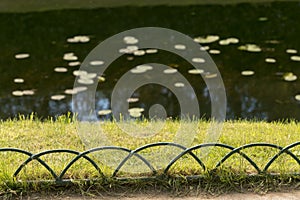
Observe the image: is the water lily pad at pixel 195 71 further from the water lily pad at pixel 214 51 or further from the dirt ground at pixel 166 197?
the dirt ground at pixel 166 197

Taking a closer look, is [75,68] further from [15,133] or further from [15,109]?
[15,133]

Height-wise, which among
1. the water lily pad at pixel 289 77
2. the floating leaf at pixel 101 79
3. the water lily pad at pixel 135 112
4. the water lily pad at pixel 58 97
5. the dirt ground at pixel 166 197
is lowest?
the dirt ground at pixel 166 197

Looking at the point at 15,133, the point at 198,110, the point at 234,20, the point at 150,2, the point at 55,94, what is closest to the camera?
the point at 15,133

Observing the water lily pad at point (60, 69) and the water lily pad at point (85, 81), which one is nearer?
the water lily pad at point (85, 81)

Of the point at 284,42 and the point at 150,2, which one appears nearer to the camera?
the point at 284,42

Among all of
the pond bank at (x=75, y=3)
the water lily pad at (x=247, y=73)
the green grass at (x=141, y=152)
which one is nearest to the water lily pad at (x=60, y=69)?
the water lily pad at (x=247, y=73)

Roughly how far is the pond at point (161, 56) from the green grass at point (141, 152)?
1222mm

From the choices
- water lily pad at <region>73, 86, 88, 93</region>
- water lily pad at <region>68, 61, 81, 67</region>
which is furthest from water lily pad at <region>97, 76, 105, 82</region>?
water lily pad at <region>68, 61, 81, 67</region>

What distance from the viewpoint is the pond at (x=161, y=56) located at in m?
3.97

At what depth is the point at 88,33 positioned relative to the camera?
5.50 m


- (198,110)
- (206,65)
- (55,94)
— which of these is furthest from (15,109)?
(206,65)

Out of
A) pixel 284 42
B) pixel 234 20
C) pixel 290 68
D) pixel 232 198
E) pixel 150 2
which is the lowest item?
pixel 232 198

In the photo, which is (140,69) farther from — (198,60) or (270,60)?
(270,60)

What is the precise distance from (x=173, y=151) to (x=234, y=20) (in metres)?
4.14
